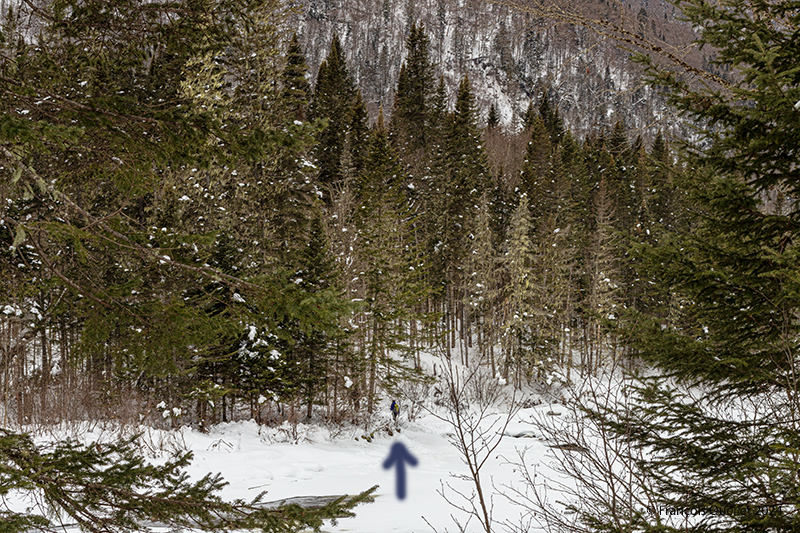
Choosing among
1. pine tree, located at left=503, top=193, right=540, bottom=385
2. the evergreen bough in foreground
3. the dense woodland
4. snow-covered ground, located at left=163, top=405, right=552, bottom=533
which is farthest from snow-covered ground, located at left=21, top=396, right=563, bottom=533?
pine tree, located at left=503, top=193, right=540, bottom=385

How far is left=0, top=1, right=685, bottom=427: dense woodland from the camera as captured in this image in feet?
13.7

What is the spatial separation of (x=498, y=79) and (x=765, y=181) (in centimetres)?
15110

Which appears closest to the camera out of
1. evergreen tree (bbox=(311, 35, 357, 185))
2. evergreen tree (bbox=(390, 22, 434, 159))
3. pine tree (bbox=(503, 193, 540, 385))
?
pine tree (bbox=(503, 193, 540, 385))

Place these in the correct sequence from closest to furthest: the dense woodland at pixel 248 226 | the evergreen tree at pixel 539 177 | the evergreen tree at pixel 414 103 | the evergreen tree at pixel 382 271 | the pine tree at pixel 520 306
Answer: the dense woodland at pixel 248 226
the evergreen tree at pixel 382 271
the pine tree at pixel 520 306
the evergreen tree at pixel 539 177
the evergreen tree at pixel 414 103

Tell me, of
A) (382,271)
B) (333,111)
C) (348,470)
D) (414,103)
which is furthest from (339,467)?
(414,103)

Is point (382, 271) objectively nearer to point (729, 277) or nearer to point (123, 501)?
point (729, 277)

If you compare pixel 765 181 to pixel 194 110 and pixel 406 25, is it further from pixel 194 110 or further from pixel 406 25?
pixel 406 25

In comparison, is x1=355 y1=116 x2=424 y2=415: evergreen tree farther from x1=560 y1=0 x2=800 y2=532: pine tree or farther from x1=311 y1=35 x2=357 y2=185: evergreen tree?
x1=560 y1=0 x2=800 y2=532: pine tree

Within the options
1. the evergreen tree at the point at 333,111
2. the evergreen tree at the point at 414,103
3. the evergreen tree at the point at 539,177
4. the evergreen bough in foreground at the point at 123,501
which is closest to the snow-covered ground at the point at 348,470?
the evergreen bough in foreground at the point at 123,501

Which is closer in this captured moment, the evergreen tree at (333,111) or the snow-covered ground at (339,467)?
the snow-covered ground at (339,467)

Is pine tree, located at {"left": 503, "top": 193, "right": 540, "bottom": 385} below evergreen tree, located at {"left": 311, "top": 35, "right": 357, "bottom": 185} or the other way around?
below

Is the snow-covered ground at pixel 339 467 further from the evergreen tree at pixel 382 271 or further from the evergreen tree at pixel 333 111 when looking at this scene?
the evergreen tree at pixel 333 111

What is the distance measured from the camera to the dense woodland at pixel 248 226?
418 cm

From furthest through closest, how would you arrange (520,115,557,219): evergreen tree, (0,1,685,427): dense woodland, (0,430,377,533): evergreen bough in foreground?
1. (520,115,557,219): evergreen tree
2. (0,1,685,427): dense woodland
3. (0,430,377,533): evergreen bough in foreground
